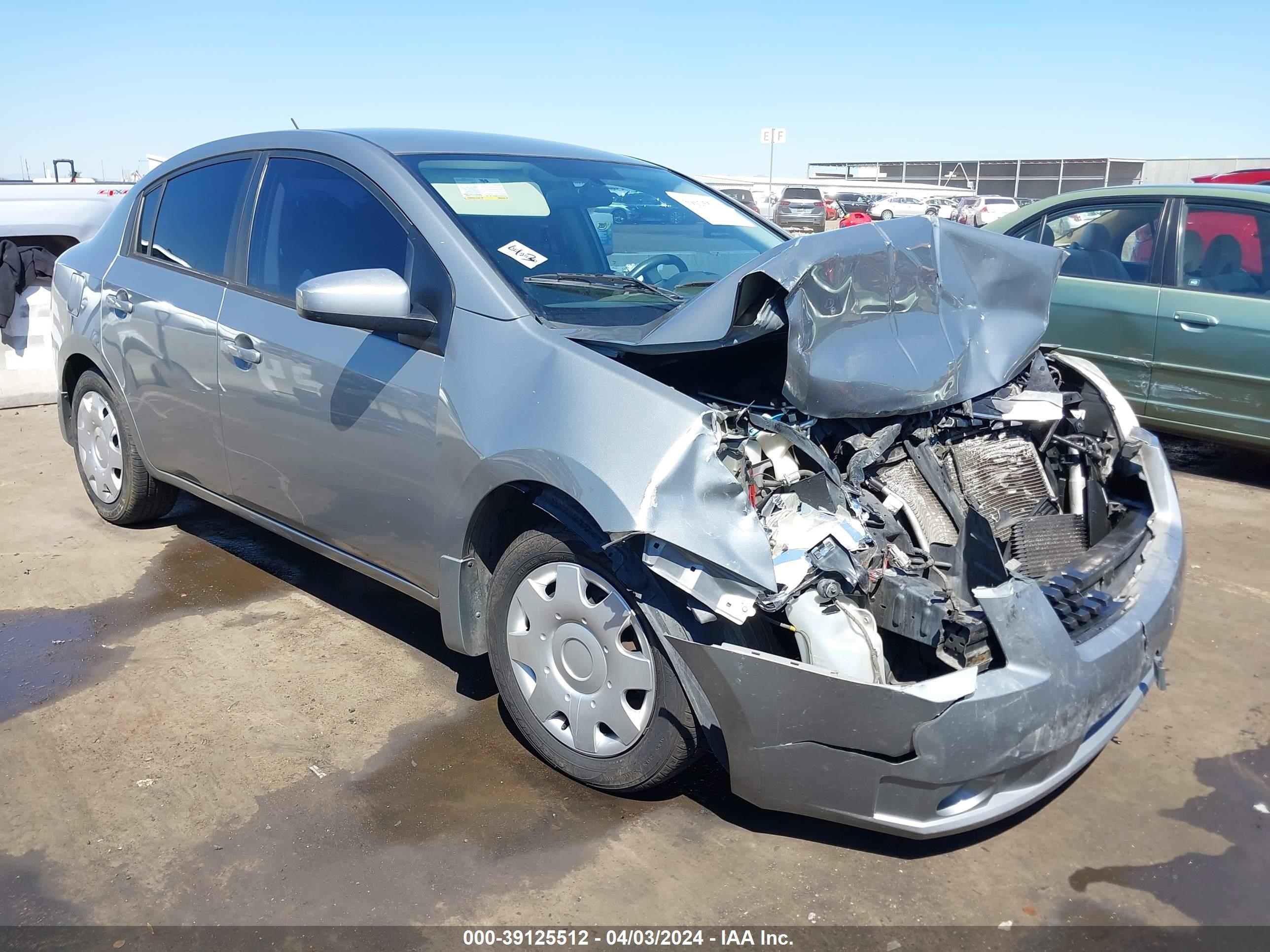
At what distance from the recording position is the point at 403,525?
10.4 feet

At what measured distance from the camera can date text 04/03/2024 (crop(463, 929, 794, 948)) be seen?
2348 mm

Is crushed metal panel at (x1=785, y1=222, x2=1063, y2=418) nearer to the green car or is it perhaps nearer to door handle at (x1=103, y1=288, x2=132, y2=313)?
the green car

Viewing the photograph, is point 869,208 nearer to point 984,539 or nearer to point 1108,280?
point 1108,280

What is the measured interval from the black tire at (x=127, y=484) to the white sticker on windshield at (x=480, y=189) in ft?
7.22

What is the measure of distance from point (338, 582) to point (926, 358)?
2.80m

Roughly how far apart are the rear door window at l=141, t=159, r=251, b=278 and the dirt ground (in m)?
1.43

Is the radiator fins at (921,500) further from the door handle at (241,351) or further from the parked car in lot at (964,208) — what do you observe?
the parked car in lot at (964,208)

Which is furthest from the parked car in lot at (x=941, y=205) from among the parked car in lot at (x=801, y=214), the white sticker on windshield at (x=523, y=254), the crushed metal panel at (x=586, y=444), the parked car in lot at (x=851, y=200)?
the crushed metal panel at (x=586, y=444)

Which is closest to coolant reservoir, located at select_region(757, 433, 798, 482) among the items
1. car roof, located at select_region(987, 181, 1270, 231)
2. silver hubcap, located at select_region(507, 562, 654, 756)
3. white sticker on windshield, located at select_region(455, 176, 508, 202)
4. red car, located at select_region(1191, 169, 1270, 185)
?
silver hubcap, located at select_region(507, 562, 654, 756)

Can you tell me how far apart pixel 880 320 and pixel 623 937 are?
1.75 meters

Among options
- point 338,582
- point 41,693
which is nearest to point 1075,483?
point 338,582

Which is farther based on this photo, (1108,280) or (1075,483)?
(1108,280)

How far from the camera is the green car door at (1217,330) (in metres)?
5.36

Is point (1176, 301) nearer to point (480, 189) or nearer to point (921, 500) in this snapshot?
point (921, 500)
